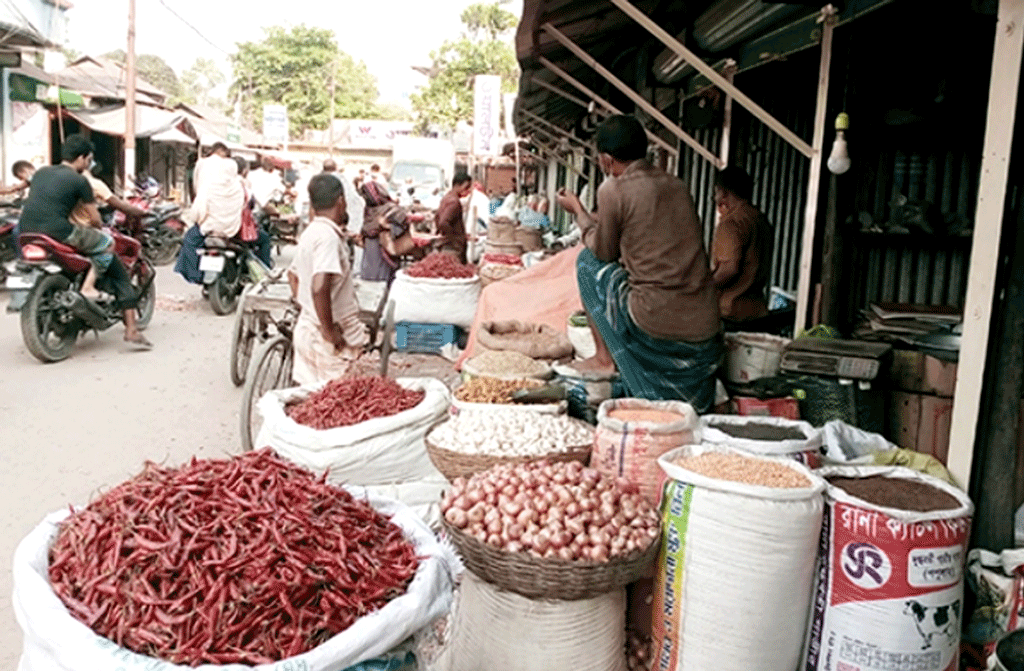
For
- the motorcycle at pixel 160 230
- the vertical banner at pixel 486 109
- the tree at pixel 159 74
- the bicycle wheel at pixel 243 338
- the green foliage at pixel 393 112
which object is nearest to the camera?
the bicycle wheel at pixel 243 338

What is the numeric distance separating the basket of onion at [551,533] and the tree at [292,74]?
174 feet

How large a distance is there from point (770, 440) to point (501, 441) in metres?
1.05

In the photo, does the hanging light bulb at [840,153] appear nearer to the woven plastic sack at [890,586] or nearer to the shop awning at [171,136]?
the woven plastic sack at [890,586]

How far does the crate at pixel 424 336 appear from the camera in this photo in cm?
775

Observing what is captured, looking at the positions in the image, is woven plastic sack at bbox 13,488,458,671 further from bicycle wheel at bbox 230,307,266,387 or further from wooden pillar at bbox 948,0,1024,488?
bicycle wheel at bbox 230,307,266,387

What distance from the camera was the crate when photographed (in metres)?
7.75

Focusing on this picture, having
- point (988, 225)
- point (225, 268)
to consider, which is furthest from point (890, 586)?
point (225, 268)

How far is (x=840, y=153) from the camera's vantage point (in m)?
4.65

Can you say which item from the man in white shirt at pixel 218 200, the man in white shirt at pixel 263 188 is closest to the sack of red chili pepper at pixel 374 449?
the man in white shirt at pixel 218 200

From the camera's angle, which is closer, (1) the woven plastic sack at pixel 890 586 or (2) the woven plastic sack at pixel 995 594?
(1) the woven plastic sack at pixel 890 586

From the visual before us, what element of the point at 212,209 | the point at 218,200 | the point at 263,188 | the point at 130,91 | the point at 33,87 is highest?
the point at 130,91

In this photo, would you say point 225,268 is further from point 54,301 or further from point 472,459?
point 472,459

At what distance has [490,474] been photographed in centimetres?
316

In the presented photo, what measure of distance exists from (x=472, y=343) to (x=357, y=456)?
9.17 ft
